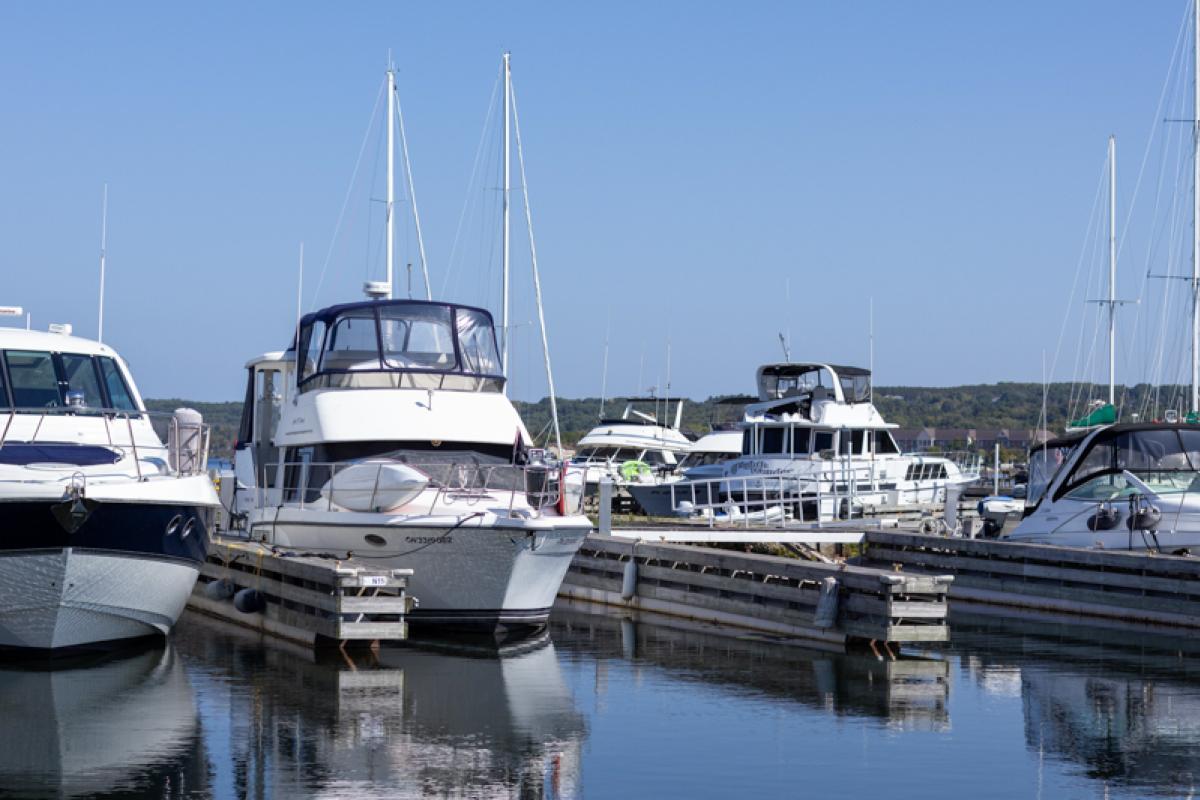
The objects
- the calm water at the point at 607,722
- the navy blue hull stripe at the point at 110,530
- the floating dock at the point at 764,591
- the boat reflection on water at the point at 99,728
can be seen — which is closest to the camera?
the boat reflection on water at the point at 99,728

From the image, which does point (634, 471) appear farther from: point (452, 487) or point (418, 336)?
point (452, 487)

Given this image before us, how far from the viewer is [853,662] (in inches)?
707

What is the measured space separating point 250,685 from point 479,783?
495 centimetres

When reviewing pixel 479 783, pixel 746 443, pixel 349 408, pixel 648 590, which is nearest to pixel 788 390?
pixel 746 443

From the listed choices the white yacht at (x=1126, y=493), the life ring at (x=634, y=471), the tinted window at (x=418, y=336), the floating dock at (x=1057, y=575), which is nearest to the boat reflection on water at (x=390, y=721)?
the tinted window at (x=418, y=336)

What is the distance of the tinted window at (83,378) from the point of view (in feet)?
62.9

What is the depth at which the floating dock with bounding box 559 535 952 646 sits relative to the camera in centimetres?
1811

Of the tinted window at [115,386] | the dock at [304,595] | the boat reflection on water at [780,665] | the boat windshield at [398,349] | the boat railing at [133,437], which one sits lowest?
the boat reflection on water at [780,665]

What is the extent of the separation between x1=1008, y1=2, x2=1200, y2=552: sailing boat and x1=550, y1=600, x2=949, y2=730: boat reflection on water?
6525 millimetres

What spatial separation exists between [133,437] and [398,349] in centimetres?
508

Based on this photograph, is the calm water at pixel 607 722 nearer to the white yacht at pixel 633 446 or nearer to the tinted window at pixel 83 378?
the tinted window at pixel 83 378

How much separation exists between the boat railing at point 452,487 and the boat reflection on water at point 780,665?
1888 millimetres

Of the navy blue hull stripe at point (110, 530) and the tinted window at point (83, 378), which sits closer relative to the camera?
the navy blue hull stripe at point (110, 530)

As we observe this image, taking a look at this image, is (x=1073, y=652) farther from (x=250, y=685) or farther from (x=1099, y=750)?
(x=250, y=685)
